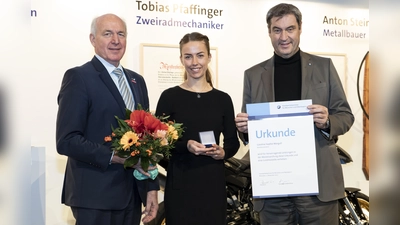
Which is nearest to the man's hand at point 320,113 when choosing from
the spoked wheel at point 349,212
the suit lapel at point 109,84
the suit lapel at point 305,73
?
the suit lapel at point 305,73

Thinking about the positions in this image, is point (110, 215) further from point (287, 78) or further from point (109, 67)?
point (287, 78)

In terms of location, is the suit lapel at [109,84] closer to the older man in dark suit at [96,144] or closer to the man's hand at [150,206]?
the older man in dark suit at [96,144]

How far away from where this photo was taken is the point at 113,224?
216 centimetres

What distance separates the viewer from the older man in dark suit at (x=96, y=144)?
207cm

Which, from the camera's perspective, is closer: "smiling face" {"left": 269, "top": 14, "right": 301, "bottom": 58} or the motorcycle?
"smiling face" {"left": 269, "top": 14, "right": 301, "bottom": 58}

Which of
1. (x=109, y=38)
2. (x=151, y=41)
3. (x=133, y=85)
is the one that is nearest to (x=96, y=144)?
(x=133, y=85)

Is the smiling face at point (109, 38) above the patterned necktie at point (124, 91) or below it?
above

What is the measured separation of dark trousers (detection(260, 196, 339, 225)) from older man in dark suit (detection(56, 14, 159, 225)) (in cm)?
76

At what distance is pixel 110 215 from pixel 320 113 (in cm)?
126

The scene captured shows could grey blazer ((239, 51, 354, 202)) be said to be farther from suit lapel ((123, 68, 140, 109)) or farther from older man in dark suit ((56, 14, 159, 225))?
older man in dark suit ((56, 14, 159, 225))

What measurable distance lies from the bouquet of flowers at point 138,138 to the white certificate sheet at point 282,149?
0.57 m

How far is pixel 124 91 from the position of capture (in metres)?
2.30

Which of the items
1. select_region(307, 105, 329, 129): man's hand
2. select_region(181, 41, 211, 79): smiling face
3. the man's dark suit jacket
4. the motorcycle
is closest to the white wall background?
the motorcycle

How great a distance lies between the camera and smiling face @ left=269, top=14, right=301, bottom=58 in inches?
95.8
